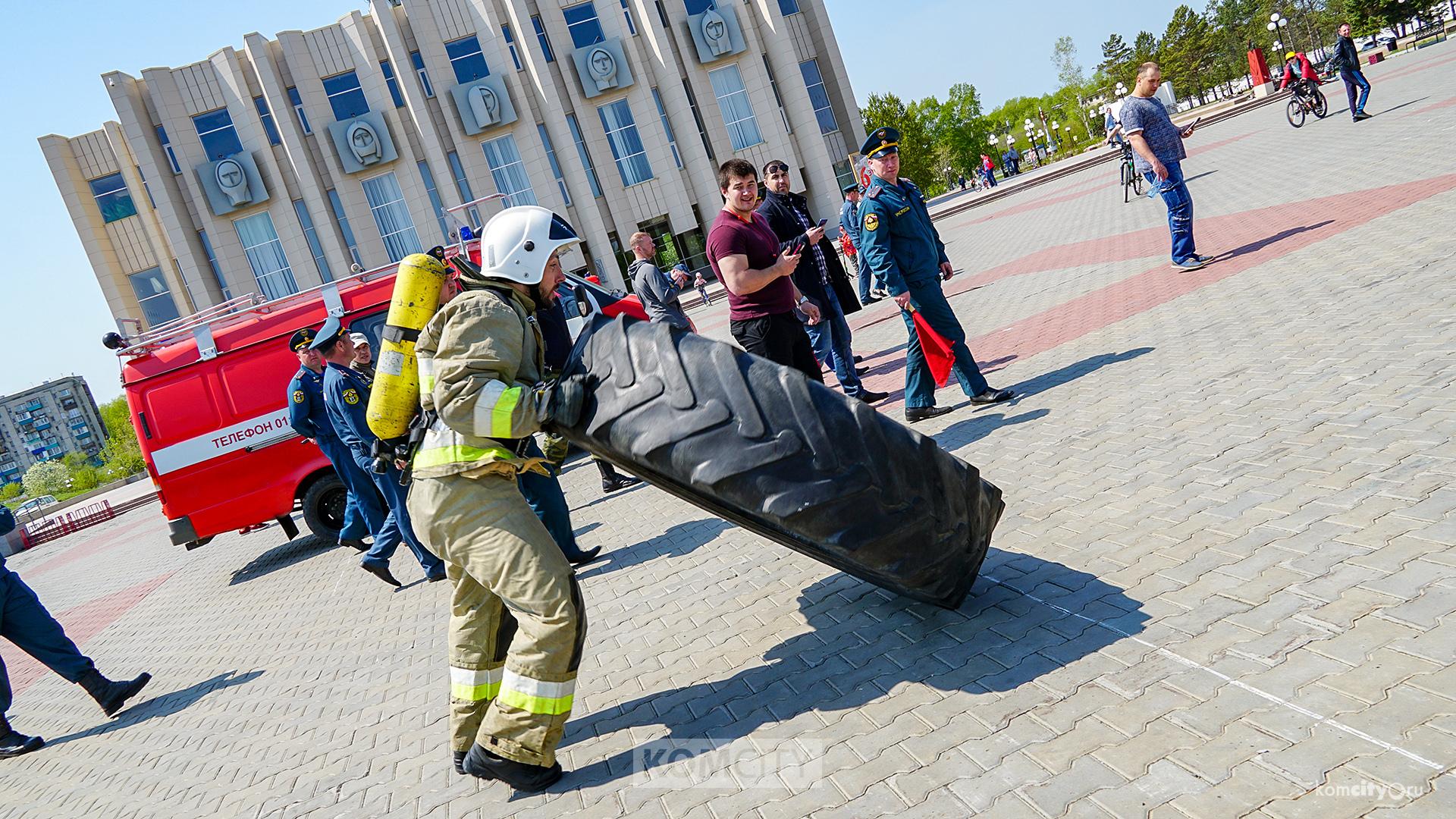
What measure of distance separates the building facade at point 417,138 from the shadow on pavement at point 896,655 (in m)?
38.3

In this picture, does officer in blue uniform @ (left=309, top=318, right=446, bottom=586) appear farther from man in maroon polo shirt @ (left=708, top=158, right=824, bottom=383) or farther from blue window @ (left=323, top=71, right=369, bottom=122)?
blue window @ (left=323, top=71, right=369, bottom=122)

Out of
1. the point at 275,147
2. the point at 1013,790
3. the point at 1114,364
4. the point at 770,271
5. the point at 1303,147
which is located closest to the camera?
the point at 1013,790

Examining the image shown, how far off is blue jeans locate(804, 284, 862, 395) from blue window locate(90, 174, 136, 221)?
48.5m

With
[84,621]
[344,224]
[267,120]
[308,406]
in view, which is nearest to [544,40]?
[344,224]

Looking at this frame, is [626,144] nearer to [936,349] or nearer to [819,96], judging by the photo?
[819,96]

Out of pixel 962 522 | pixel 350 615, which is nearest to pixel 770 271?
pixel 962 522

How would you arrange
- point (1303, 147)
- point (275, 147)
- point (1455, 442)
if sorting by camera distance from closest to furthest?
point (1455, 442) → point (1303, 147) → point (275, 147)

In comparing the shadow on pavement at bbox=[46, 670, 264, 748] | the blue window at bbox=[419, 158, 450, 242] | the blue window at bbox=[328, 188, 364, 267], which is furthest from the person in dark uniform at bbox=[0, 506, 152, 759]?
the blue window at bbox=[328, 188, 364, 267]

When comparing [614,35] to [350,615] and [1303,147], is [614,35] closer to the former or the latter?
[1303,147]

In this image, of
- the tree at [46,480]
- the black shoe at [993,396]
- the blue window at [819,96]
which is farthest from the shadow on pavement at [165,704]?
the tree at [46,480]

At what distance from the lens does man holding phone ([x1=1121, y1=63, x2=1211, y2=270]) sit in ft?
28.7

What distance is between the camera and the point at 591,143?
4353 cm

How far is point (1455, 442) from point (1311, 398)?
1.02 metres

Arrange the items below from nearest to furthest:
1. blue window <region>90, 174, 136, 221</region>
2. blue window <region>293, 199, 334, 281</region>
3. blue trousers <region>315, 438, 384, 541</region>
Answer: blue trousers <region>315, 438, 384, 541</region>
blue window <region>293, 199, 334, 281</region>
blue window <region>90, 174, 136, 221</region>
